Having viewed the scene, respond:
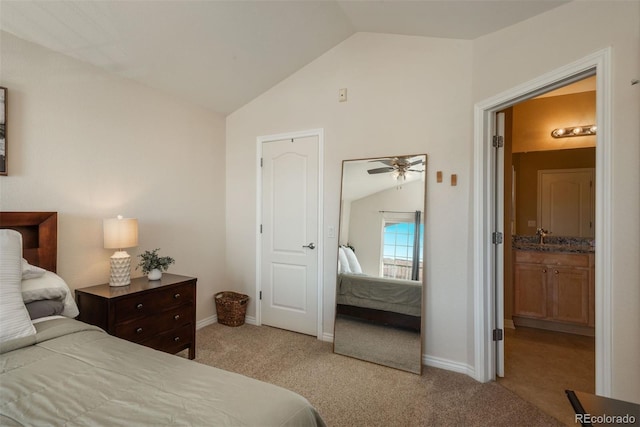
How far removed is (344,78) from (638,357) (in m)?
2.96

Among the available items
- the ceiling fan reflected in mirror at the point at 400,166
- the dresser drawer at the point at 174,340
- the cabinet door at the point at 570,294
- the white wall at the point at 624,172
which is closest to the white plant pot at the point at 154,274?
the dresser drawer at the point at 174,340

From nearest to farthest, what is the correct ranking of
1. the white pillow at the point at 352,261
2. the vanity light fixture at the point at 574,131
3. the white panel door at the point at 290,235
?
the white pillow at the point at 352,261, the white panel door at the point at 290,235, the vanity light fixture at the point at 574,131

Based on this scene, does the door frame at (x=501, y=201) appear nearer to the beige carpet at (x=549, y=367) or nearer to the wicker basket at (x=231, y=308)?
the beige carpet at (x=549, y=367)

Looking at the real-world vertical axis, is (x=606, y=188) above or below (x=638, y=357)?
above

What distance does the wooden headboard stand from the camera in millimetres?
2174

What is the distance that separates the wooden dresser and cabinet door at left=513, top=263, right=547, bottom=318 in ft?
11.7

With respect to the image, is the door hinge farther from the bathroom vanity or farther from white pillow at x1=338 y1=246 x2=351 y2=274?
the bathroom vanity

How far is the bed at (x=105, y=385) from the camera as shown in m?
1.01

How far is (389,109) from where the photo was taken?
3025mm

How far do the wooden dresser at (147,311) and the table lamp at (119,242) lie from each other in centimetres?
8

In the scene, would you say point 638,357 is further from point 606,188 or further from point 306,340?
point 306,340

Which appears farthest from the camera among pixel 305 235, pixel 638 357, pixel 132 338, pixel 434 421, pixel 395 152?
pixel 305 235

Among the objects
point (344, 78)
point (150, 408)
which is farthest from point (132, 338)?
point (344, 78)

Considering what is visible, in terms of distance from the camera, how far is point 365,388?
2.39 m
